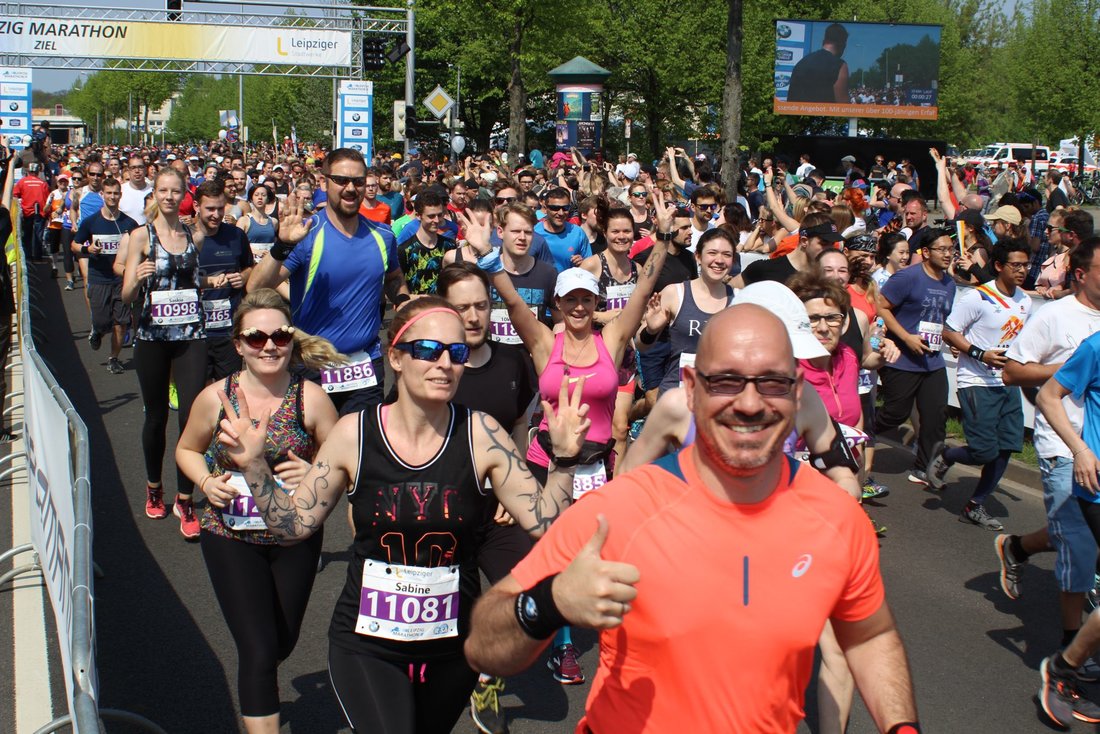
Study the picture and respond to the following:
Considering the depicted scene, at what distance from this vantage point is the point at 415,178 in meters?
17.8

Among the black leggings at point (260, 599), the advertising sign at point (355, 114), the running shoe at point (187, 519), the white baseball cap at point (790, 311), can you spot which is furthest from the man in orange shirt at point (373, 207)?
the advertising sign at point (355, 114)

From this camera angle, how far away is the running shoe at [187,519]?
752 cm

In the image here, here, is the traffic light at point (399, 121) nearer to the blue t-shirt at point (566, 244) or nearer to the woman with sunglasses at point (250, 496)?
the blue t-shirt at point (566, 244)

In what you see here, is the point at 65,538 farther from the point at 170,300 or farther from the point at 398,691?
the point at 170,300

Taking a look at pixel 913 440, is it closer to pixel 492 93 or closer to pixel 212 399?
pixel 212 399

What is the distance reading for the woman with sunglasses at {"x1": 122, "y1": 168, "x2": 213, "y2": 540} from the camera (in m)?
7.55

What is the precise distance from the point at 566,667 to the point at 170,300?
3662 mm

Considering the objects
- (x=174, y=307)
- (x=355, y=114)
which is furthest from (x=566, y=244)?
(x=355, y=114)

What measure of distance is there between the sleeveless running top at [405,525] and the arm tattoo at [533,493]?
3.7 inches

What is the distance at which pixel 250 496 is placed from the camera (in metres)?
4.25

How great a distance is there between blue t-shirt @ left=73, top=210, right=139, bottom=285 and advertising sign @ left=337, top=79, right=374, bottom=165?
1924 centimetres

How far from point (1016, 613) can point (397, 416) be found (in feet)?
14.2

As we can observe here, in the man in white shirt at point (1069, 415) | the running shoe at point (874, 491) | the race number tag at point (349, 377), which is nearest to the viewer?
the man in white shirt at point (1069, 415)

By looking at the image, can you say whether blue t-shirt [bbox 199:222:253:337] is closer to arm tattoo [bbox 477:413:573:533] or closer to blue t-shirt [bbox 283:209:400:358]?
blue t-shirt [bbox 283:209:400:358]
